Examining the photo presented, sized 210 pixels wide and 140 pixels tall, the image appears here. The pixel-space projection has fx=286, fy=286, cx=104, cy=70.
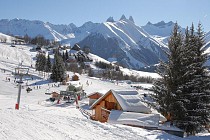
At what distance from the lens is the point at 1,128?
49.9 ft

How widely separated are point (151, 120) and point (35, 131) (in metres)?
10.6

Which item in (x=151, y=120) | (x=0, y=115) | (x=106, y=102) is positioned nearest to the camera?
A: (x=0, y=115)

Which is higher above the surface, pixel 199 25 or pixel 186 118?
pixel 199 25

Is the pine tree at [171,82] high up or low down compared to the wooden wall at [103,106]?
up

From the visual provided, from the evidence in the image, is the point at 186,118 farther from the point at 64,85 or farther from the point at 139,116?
the point at 64,85

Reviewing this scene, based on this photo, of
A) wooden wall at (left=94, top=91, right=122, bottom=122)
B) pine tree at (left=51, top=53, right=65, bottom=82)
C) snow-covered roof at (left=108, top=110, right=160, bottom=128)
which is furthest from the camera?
pine tree at (left=51, top=53, right=65, bottom=82)

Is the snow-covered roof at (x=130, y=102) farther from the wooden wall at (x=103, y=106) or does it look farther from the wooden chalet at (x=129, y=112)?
the wooden wall at (x=103, y=106)

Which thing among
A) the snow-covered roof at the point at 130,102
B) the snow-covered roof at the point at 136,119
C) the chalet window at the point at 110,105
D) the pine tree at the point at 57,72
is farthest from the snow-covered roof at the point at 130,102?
the pine tree at the point at 57,72

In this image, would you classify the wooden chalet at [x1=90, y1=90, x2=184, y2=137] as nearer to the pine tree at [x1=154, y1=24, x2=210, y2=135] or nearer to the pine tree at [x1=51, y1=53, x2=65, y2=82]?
the pine tree at [x1=154, y1=24, x2=210, y2=135]

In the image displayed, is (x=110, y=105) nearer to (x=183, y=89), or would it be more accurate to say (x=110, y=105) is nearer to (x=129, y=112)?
(x=129, y=112)

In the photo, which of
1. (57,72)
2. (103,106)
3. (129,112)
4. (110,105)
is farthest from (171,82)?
(57,72)

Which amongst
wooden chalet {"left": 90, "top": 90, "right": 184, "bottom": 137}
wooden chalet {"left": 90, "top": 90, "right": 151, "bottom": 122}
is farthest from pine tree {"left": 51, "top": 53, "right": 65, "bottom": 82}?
wooden chalet {"left": 90, "top": 90, "right": 151, "bottom": 122}

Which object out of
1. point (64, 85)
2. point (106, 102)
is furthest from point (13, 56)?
point (106, 102)

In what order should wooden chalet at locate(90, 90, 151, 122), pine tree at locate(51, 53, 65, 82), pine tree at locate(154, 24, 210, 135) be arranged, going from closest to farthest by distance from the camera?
pine tree at locate(154, 24, 210, 135) < wooden chalet at locate(90, 90, 151, 122) < pine tree at locate(51, 53, 65, 82)
